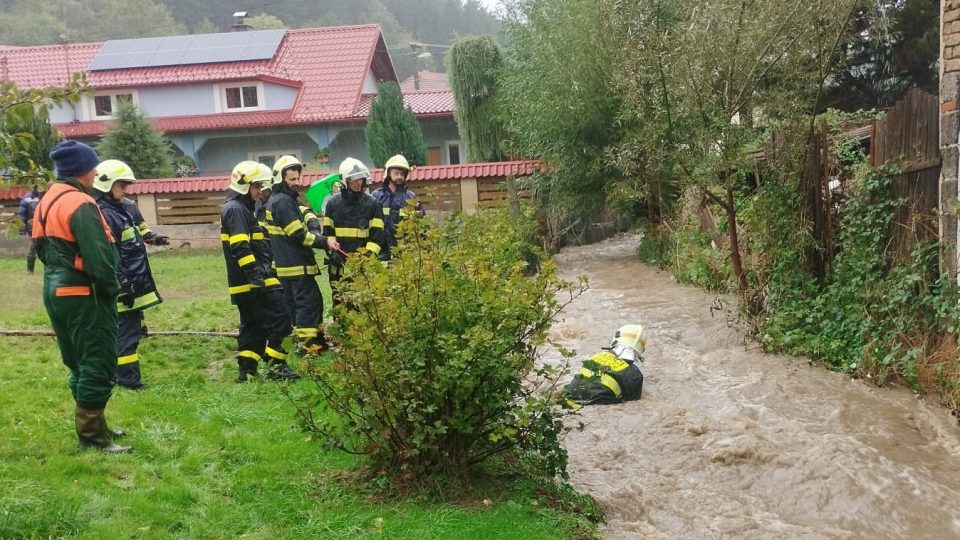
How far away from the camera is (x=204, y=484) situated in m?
4.59

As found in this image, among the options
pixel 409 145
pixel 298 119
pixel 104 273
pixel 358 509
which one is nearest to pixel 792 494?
pixel 358 509

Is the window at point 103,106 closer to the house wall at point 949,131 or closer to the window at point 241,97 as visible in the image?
the window at point 241,97

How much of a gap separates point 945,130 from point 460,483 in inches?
201

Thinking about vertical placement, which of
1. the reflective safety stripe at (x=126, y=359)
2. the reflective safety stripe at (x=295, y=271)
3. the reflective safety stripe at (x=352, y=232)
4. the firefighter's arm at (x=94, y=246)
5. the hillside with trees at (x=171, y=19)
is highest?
the hillside with trees at (x=171, y=19)

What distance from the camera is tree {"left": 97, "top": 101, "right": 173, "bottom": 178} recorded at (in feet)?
76.3

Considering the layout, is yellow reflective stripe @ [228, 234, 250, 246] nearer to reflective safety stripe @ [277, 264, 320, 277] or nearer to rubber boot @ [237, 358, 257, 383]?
reflective safety stripe @ [277, 264, 320, 277]

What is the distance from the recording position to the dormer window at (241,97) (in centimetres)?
2962

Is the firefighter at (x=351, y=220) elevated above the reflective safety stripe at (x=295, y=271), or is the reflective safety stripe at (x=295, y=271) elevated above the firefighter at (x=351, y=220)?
the firefighter at (x=351, y=220)

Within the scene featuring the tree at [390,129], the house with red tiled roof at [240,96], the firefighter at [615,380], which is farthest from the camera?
the house with red tiled roof at [240,96]

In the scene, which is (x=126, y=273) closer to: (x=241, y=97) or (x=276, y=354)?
(x=276, y=354)

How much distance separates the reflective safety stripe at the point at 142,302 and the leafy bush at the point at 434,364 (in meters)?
2.77

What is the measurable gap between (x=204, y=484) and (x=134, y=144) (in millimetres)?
20986

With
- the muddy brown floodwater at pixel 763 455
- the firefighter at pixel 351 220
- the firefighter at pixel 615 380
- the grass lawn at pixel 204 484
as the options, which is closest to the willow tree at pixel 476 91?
the muddy brown floodwater at pixel 763 455

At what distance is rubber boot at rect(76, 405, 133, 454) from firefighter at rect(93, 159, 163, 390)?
171cm
